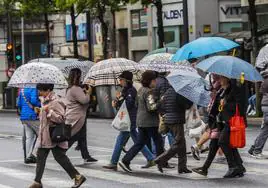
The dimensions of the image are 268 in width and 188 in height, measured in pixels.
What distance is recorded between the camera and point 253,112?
28359 millimetres

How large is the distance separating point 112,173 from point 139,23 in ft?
102

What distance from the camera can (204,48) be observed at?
13633 mm

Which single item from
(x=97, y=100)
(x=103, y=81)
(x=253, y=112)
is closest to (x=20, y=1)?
(x=97, y=100)

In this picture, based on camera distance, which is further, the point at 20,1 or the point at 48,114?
the point at 20,1

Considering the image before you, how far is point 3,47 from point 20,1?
267 inches

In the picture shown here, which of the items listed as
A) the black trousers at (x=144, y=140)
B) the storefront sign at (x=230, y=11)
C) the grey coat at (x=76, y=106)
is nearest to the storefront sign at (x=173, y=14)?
the storefront sign at (x=230, y=11)

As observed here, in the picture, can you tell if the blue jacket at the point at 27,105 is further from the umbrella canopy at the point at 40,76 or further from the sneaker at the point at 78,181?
the sneaker at the point at 78,181

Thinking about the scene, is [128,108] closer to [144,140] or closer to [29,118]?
[144,140]

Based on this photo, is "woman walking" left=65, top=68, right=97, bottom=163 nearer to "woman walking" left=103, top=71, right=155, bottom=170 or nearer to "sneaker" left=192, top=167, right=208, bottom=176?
"woman walking" left=103, top=71, right=155, bottom=170

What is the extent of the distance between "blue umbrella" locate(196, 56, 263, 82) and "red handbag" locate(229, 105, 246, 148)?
641 millimetres

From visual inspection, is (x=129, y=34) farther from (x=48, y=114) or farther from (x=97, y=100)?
(x=48, y=114)

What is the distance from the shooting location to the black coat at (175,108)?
1295 cm

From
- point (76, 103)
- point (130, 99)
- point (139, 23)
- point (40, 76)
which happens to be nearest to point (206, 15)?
point (139, 23)

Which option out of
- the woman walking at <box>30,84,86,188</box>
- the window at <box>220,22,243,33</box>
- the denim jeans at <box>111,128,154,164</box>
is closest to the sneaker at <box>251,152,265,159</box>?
the denim jeans at <box>111,128,154,164</box>
